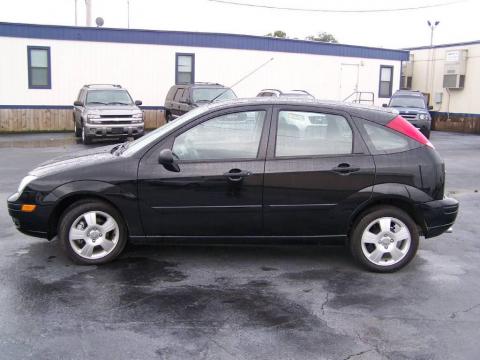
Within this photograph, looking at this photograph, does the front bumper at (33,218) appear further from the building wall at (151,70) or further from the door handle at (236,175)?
the building wall at (151,70)

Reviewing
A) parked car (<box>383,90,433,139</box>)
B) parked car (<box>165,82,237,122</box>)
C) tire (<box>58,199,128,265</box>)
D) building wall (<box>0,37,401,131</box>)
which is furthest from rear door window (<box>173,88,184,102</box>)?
tire (<box>58,199,128,265</box>)

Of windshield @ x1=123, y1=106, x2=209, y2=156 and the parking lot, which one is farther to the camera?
windshield @ x1=123, y1=106, x2=209, y2=156

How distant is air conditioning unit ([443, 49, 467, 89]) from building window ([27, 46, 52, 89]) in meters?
18.6

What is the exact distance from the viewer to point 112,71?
73.3 ft

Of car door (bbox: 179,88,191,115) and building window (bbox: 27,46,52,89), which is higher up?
building window (bbox: 27,46,52,89)

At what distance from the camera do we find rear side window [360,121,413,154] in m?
5.29

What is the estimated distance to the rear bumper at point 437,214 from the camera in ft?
17.3

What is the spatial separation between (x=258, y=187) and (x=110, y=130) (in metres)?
12.0

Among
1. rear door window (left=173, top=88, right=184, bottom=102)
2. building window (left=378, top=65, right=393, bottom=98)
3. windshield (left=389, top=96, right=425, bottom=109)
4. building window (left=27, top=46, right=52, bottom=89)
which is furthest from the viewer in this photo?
building window (left=378, top=65, right=393, bottom=98)

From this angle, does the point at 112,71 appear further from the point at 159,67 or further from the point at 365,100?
the point at 365,100

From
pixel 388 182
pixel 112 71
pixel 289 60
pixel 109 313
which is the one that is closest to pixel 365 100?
pixel 289 60

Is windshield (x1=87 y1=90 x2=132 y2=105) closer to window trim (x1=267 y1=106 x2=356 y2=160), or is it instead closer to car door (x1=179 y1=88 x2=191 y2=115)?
car door (x1=179 y1=88 x2=191 y2=115)

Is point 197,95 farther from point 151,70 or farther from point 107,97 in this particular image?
point 151,70

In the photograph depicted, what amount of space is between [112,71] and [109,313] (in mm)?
19390
